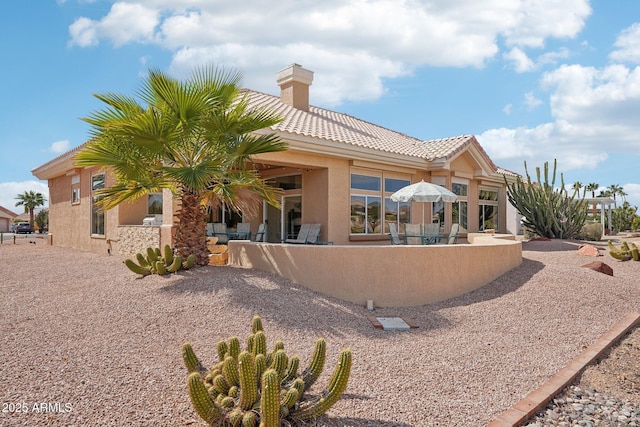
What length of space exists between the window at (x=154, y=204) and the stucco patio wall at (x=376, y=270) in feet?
27.2

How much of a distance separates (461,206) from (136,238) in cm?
1403

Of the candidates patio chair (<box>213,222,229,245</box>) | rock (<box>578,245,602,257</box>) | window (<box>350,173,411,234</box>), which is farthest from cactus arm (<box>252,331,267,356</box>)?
rock (<box>578,245,602,257</box>)

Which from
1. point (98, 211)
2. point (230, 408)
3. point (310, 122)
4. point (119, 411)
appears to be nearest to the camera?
point (230, 408)

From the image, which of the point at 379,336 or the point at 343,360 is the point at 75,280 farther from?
the point at 343,360

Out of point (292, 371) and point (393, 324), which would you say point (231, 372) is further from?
point (393, 324)

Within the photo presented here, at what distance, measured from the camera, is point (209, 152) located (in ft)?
31.9

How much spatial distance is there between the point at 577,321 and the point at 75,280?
10599 millimetres

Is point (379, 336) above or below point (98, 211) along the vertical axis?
below

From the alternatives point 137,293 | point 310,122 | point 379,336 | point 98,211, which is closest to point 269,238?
point 310,122

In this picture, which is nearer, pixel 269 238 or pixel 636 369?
pixel 636 369

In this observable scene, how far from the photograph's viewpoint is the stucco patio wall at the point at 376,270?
893 cm

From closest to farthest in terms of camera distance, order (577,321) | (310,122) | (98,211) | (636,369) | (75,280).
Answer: (636,369), (577,321), (75,280), (310,122), (98,211)

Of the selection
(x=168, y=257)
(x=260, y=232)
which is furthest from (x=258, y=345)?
(x=260, y=232)

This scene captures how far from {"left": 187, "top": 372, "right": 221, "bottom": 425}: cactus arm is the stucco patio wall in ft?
17.8
